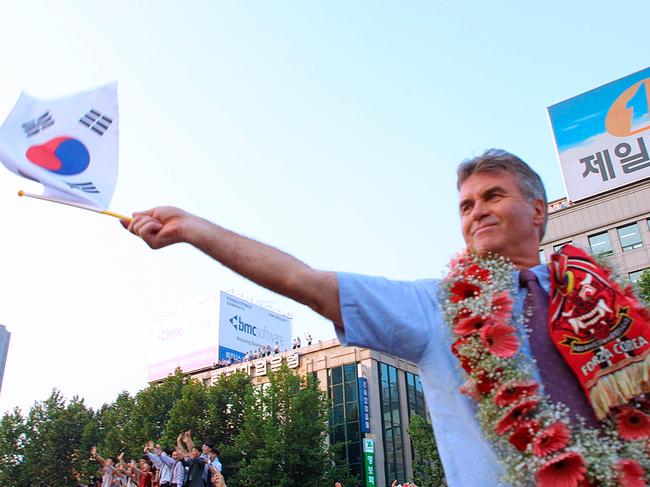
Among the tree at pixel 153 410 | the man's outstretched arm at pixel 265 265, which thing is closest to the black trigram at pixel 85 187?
the man's outstretched arm at pixel 265 265

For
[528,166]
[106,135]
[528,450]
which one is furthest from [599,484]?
[106,135]

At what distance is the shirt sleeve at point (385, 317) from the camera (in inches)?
64.5

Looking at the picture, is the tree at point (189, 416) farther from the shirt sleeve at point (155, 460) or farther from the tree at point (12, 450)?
the shirt sleeve at point (155, 460)

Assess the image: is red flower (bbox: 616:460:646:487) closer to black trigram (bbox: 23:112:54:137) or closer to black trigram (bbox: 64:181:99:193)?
black trigram (bbox: 64:181:99:193)

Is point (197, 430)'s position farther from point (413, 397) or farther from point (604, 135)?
point (604, 135)

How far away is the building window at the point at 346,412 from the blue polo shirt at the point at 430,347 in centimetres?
3945

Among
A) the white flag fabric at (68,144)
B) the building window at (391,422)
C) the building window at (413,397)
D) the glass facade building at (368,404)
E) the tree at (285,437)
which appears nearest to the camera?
the white flag fabric at (68,144)

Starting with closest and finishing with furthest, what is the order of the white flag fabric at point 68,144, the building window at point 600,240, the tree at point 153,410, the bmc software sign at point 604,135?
the white flag fabric at point 68,144 → the bmc software sign at point 604,135 → the tree at point 153,410 → the building window at point 600,240

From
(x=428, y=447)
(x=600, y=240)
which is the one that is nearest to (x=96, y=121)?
(x=428, y=447)

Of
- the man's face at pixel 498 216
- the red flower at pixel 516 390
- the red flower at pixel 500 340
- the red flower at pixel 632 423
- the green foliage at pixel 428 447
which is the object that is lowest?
the red flower at pixel 632 423

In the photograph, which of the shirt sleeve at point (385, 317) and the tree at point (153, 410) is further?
the tree at point (153, 410)

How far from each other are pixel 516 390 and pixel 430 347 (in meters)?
0.26

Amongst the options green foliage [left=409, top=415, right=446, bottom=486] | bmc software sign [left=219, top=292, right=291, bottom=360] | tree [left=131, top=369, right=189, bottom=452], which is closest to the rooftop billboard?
bmc software sign [left=219, top=292, right=291, bottom=360]

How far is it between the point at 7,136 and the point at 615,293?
2631 millimetres
